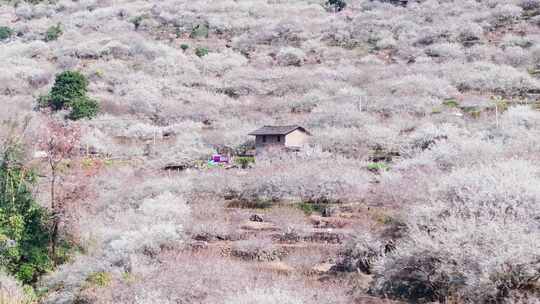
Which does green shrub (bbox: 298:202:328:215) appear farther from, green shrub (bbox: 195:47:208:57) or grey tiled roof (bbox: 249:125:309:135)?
green shrub (bbox: 195:47:208:57)

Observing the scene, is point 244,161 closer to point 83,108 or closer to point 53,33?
point 83,108

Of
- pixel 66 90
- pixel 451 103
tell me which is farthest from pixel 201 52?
pixel 451 103

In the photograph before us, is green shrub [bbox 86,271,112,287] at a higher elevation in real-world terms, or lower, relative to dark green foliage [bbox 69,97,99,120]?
higher

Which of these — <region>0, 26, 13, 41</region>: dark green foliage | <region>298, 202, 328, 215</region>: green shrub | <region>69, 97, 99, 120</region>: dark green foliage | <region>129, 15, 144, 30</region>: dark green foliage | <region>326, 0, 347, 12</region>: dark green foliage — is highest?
<region>326, 0, 347, 12</region>: dark green foliage

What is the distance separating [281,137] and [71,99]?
22.1 metres

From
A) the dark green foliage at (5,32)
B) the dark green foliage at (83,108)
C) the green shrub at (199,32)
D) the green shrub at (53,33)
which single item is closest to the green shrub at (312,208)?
the dark green foliage at (83,108)

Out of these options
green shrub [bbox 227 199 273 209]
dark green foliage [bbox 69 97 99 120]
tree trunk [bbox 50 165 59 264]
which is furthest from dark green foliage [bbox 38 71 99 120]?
tree trunk [bbox 50 165 59 264]

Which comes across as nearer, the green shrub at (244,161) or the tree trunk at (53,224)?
the tree trunk at (53,224)

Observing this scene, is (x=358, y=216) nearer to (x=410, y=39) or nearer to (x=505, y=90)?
(x=505, y=90)

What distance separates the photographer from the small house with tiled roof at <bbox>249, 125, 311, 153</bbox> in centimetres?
3394

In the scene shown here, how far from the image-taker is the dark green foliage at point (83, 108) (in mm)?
45272

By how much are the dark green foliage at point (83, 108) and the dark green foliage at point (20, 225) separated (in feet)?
77.4

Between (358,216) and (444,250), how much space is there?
9126 mm

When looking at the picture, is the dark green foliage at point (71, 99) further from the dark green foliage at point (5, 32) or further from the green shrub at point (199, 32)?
the dark green foliage at point (5, 32)
